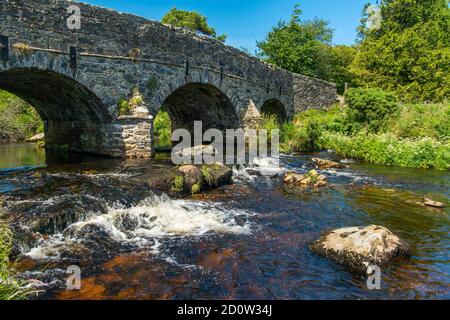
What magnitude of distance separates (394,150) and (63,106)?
1509 cm

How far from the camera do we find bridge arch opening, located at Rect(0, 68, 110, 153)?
Result: 1311 cm

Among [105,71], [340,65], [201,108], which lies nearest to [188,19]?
[340,65]

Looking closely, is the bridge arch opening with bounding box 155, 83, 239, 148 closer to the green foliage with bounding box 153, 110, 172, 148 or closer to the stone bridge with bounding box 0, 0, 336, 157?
the stone bridge with bounding box 0, 0, 336, 157

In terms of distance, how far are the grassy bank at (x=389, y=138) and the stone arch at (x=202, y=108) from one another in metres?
2.94

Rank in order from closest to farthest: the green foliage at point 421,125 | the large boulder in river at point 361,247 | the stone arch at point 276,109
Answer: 1. the large boulder in river at point 361,247
2. the green foliage at point 421,125
3. the stone arch at point 276,109

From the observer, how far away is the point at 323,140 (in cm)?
2058

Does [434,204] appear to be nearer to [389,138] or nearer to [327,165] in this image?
[327,165]

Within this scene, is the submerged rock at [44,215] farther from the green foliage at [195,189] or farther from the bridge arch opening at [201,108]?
the bridge arch opening at [201,108]

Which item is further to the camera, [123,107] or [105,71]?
[123,107]

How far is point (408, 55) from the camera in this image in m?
28.1

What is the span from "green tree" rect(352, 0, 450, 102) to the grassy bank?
783 centimetres

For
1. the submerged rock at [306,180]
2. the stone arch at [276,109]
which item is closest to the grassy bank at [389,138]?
the stone arch at [276,109]

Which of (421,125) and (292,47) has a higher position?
(292,47)

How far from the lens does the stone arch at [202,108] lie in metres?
20.2
